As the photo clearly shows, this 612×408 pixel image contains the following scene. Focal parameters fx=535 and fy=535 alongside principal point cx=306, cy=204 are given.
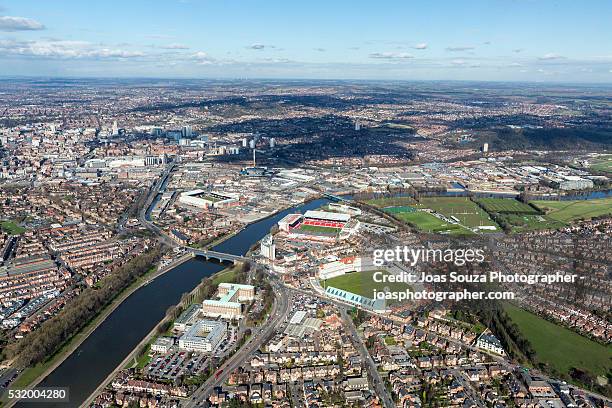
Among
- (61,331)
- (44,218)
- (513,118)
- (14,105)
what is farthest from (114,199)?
(14,105)

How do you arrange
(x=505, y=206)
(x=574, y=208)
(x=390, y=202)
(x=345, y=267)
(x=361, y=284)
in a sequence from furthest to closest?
(x=390, y=202), (x=505, y=206), (x=574, y=208), (x=345, y=267), (x=361, y=284)

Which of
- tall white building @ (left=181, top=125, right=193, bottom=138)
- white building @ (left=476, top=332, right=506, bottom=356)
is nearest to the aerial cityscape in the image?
white building @ (left=476, top=332, right=506, bottom=356)

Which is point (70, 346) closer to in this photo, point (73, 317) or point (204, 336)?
point (73, 317)

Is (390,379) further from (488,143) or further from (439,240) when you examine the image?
(488,143)

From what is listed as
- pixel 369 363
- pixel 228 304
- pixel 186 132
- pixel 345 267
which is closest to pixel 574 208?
pixel 345 267

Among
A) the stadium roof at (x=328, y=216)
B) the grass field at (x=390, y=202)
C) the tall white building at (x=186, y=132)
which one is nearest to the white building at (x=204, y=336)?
the stadium roof at (x=328, y=216)

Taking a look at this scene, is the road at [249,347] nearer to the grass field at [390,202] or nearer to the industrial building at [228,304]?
the industrial building at [228,304]

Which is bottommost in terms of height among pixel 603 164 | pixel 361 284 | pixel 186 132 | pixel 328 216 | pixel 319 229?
pixel 361 284
